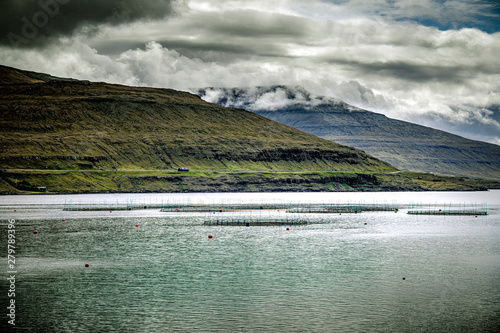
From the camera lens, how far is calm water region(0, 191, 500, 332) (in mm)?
49531

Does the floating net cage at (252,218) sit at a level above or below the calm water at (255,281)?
above

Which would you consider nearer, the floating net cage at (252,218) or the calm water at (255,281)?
the calm water at (255,281)

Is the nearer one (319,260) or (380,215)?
(319,260)

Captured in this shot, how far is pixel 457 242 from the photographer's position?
10650 centimetres

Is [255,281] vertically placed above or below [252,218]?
below

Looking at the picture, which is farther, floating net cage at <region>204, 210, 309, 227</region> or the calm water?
floating net cage at <region>204, 210, 309, 227</region>

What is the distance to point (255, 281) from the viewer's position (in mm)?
66875

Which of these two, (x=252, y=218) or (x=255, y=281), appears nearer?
(x=255, y=281)

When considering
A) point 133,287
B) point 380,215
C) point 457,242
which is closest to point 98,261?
point 133,287

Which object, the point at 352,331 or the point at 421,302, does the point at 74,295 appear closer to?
the point at 352,331

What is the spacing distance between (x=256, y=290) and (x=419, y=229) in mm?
82611

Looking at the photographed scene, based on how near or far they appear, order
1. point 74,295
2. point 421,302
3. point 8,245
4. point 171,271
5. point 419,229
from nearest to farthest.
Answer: point 421,302 < point 74,295 < point 171,271 < point 8,245 < point 419,229

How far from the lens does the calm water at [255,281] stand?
49531mm

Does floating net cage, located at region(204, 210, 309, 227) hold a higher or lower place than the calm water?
higher
